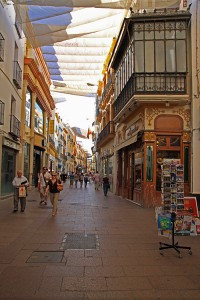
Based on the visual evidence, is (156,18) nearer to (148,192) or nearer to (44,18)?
(44,18)

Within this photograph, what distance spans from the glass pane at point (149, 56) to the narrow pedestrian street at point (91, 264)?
8303mm

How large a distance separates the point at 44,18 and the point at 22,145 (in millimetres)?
11569

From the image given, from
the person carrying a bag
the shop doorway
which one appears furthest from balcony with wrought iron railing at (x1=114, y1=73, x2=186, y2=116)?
the person carrying a bag

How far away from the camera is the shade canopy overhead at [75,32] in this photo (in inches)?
502

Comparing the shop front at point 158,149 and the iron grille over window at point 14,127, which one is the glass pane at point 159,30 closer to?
the shop front at point 158,149

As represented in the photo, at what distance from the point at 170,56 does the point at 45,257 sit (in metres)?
12.1

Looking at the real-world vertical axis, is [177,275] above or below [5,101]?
below

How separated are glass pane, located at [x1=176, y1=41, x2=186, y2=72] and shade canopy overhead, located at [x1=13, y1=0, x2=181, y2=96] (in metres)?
1.95

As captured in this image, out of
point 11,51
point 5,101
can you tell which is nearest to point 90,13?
point 11,51

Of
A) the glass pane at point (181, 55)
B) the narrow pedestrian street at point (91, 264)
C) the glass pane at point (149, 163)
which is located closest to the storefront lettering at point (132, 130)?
the glass pane at point (149, 163)

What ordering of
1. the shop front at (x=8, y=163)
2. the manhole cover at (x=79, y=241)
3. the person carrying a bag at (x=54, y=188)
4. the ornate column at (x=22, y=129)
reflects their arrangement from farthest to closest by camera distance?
the ornate column at (x=22, y=129)
the shop front at (x=8, y=163)
the person carrying a bag at (x=54, y=188)
the manhole cover at (x=79, y=241)

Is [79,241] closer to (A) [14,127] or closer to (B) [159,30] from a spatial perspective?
(B) [159,30]

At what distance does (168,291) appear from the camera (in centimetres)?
475

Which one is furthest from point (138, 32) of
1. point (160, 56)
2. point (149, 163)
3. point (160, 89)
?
point (149, 163)
